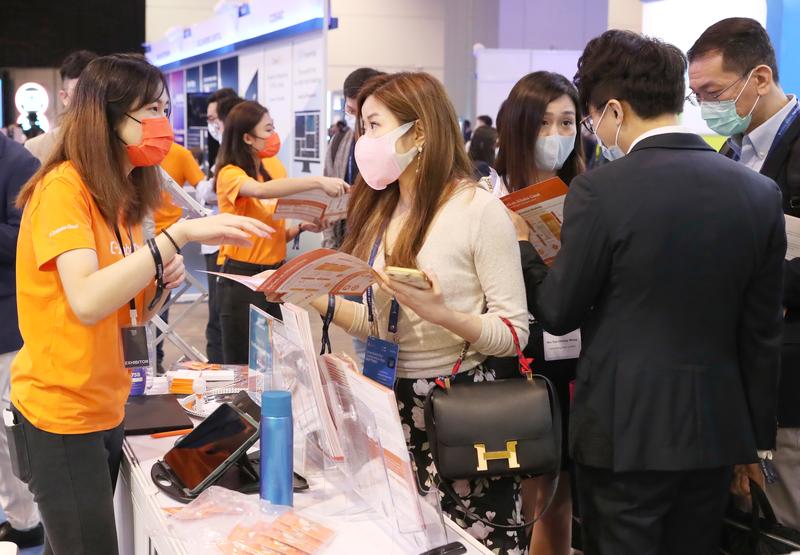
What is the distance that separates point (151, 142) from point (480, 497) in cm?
107

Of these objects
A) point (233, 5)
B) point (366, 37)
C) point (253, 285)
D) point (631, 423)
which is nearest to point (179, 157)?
point (253, 285)

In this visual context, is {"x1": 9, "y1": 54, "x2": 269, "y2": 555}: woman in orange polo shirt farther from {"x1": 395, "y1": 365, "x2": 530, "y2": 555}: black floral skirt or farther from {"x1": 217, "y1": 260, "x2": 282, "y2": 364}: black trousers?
{"x1": 217, "y1": 260, "x2": 282, "y2": 364}: black trousers

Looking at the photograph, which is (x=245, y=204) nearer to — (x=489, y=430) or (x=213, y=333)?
(x=213, y=333)

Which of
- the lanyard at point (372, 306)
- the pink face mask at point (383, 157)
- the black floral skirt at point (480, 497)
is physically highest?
the pink face mask at point (383, 157)

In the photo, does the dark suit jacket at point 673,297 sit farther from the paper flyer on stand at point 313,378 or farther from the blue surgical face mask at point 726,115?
the blue surgical face mask at point 726,115

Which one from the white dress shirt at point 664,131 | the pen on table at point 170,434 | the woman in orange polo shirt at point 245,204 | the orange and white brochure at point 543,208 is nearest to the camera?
the white dress shirt at point 664,131

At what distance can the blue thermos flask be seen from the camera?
158cm

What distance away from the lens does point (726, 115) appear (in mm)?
2428

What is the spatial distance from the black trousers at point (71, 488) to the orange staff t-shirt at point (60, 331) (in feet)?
0.11

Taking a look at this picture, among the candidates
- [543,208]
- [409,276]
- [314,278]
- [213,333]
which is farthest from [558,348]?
[213,333]

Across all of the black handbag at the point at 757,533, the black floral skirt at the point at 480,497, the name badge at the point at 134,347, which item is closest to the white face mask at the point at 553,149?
the black floral skirt at the point at 480,497

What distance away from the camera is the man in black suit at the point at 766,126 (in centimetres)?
223

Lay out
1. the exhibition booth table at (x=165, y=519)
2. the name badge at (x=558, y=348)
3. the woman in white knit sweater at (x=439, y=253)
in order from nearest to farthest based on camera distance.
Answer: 1. the exhibition booth table at (x=165, y=519)
2. the woman in white knit sweater at (x=439, y=253)
3. the name badge at (x=558, y=348)

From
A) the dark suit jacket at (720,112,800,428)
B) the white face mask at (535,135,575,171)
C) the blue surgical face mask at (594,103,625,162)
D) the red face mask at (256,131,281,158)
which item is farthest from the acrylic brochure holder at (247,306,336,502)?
the red face mask at (256,131,281,158)
